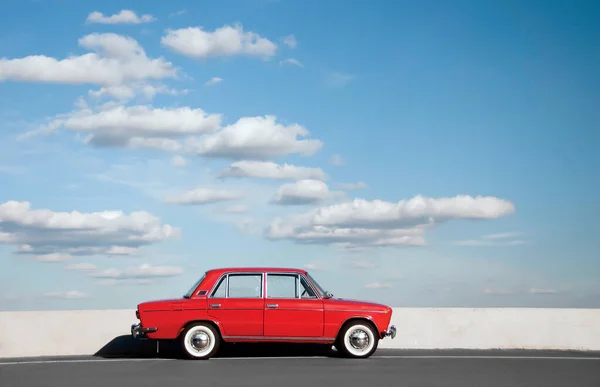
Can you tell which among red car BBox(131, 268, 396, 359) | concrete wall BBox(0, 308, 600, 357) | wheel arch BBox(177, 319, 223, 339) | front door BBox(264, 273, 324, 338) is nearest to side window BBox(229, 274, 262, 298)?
red car BBox(131, 268, 396, 359)

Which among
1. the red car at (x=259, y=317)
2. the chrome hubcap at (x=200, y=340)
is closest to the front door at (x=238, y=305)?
the red car at (x=259, y=317)

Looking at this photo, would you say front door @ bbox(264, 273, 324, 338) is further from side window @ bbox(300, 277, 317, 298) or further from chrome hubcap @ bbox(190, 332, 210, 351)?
chrome hubcap @ bbox(190, 332, 210, 351)

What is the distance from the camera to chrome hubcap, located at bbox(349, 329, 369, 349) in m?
15.3

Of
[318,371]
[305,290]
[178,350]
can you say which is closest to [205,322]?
[305,290]

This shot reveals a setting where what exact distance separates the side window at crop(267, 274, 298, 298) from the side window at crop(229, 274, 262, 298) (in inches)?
7.7

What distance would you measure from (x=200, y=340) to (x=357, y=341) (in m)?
3.04

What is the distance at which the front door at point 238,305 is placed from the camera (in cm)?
1513

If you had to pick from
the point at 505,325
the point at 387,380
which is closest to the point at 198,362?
the point at 387,380

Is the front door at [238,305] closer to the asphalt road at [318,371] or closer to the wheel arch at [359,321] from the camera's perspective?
the asphalt road at [318,371]

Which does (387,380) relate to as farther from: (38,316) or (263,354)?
(38,316)

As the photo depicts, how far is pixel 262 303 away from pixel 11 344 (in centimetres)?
629

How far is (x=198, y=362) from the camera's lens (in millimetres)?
14617

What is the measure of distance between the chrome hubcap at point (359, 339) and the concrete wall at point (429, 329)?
2.73m

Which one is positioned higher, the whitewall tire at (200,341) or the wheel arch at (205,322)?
the wheel arch at (205,322)
